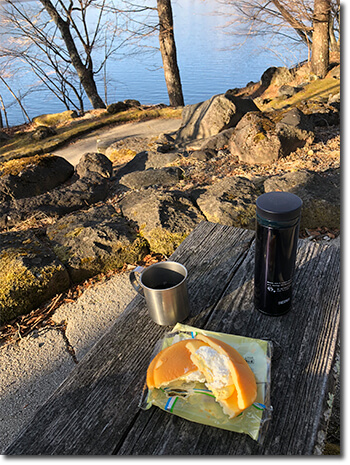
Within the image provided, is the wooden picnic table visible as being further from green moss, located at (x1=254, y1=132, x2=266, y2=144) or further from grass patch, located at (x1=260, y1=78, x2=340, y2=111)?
grass patch, located at (x1=260, y1=78, x2=340, y2=111)

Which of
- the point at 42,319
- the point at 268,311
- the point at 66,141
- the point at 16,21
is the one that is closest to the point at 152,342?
the point at 268,311

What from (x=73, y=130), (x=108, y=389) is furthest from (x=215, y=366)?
(x=73, y=130)

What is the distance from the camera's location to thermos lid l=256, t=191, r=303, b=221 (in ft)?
3.31

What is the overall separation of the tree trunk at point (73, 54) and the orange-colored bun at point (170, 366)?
35.4ft

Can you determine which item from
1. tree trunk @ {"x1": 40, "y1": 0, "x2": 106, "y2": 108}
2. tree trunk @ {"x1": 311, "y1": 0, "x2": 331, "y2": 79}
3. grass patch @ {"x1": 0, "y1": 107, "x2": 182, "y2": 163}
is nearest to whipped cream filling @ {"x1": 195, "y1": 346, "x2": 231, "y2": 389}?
grass patch @ {"x1": 0, "y1": 107, "x2": 182, "y2": 163}

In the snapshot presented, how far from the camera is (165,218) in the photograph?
271cm

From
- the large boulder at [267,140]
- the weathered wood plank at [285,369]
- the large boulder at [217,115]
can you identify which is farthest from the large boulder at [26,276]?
the large boulder at [217,115]

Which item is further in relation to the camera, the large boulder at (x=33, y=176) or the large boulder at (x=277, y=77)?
the large boulder at (x=277, y=77)

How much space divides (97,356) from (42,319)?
55.1 inches

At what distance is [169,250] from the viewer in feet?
8.83

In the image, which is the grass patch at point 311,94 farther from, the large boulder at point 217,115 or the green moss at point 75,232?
the green moss at point 75,232

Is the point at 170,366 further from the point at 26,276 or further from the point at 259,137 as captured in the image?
the point at 259,137

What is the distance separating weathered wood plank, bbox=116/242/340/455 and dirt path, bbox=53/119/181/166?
20.4 ft

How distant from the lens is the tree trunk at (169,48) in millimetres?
8641
